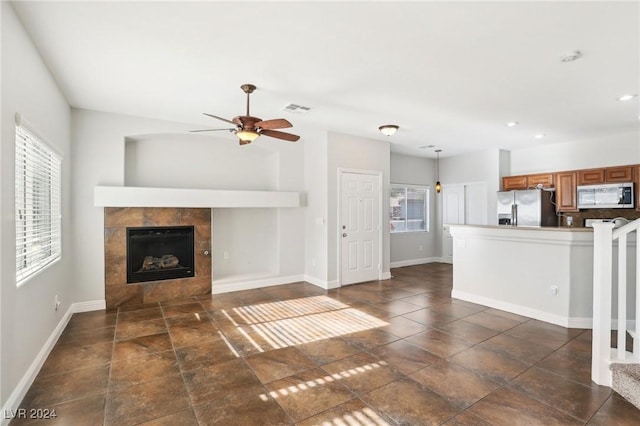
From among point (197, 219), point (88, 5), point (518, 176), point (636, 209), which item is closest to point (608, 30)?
point (88, 5)

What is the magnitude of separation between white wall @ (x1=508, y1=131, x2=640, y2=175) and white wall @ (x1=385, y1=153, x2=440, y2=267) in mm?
1984

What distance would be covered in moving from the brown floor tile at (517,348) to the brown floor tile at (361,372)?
1224 millimetres

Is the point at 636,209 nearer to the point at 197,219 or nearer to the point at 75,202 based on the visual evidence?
the point at 197,219

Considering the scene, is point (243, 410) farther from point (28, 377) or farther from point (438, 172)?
point (438, 172)

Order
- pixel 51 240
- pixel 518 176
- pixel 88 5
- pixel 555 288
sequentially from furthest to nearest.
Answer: pixel 518 176 < pixel 555 288 < pixel 51 240 < pixel 88 5

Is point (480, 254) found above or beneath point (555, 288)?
above

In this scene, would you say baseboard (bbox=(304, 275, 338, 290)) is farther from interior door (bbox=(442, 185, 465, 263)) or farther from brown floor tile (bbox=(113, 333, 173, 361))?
interior door (bbox=(442, 185, 465, 263))

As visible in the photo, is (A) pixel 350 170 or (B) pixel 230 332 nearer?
(B) pixel 230 332

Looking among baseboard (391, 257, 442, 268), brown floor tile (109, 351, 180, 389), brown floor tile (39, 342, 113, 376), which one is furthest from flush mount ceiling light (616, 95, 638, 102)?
brown floor tile (39, 342, 113, 376)

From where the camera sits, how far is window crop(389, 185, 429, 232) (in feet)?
26.8

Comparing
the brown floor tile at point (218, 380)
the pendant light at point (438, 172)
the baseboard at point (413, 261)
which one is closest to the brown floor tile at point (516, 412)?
the brown floor tile at point (218, 380)

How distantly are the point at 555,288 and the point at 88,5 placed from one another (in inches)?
217

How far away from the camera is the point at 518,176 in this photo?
7020 millimetres

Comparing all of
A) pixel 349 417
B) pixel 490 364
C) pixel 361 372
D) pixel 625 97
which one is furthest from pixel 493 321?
pixel 625 97
